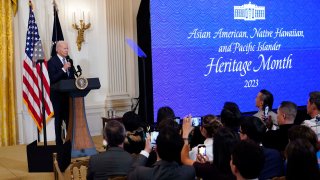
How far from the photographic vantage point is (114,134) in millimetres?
3020

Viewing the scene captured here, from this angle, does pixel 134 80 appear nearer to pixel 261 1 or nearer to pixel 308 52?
pixel 261 1

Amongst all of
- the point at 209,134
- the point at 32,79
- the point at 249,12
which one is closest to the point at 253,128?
the point at 209,134

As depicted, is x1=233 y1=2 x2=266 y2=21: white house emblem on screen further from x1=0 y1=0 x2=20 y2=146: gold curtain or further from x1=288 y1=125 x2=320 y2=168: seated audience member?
x1=288 y1=125 x2=320 y2=168: seated audience member

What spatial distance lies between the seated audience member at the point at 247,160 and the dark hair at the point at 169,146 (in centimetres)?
34

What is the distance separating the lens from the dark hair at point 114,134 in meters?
3.02

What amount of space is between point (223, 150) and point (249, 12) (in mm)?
5716

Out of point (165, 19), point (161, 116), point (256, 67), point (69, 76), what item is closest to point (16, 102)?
point (69, 76)

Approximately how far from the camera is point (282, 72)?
833 centimetres

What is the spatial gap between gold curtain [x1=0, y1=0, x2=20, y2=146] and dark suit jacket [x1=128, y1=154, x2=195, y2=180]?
4.86 metres

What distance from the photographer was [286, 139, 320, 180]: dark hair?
2299 millimetres

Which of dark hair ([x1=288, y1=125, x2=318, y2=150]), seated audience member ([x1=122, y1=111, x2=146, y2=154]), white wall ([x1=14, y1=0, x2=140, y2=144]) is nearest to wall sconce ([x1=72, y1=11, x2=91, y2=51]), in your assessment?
white wall ([x1=14, y1=0, x2=140, y2=144])

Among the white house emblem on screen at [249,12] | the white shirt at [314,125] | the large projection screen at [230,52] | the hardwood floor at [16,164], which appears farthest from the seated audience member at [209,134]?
the white house emblem on screen at [249,12]

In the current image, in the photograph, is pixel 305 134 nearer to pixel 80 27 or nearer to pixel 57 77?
pixel 57 77

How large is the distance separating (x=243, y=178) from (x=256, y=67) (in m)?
5.95
